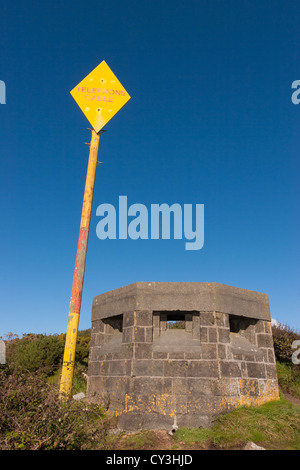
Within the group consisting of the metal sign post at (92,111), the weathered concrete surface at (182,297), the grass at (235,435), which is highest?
the metal sign post at (92,111)

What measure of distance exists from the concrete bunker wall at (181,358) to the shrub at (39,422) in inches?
70.4

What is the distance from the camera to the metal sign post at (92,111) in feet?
22.1

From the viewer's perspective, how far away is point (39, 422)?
429 cm

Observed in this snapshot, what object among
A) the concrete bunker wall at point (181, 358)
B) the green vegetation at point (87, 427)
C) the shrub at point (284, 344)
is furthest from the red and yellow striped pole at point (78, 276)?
the shrub at point (284, 344)

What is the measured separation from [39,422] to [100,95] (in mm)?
6749

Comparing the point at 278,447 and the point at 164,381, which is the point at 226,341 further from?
the point at 278,447

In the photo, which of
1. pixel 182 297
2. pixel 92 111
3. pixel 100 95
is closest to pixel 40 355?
pixel 182 297

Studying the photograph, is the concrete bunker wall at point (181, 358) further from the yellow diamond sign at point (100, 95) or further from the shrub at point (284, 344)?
the yellow diamond sign at point (100, 95)

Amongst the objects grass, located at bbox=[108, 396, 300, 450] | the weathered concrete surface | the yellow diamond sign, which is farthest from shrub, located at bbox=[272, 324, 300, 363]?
the yellow diamond sign

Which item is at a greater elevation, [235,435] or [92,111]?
[92,111]

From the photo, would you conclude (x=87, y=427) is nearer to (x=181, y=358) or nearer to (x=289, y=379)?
(x=181, y=358)

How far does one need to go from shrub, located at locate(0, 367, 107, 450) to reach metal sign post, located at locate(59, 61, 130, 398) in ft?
5.93

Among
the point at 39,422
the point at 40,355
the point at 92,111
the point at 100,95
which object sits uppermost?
the point at 100,95

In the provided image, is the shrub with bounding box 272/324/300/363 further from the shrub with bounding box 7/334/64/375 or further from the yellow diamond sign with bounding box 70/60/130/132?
the yellow diamond sign with bounding box 70/60/130/132
